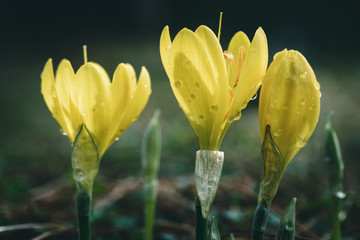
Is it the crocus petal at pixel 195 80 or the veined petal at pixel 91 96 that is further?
the veined petal at pixel 91 96

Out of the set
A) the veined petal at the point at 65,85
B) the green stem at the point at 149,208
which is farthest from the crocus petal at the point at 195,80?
the green stem at the point at 149,208

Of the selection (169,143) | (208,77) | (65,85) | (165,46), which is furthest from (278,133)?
(169,143)

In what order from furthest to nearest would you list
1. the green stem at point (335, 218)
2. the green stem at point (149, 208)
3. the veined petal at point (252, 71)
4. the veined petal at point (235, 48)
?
the green stem at point (149, 208) < the green stem at point (335, 218) < the veined petal at point (235, 48) < the veined petal at point (252, 71)

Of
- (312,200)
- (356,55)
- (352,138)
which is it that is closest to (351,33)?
(356,55)

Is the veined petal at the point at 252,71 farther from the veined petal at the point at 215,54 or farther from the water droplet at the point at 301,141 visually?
the water droplet at the point at 301,141

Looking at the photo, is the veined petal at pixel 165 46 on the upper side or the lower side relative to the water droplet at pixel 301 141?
upper

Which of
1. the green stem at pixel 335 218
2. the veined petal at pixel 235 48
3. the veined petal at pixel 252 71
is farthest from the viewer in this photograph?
the green stem at pixel 335 218

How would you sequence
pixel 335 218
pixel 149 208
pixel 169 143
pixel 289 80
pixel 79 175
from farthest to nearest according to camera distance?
pixel 169 143, pixel 149 208, pixel 335 218, pixel 79 175, pixel 289 80

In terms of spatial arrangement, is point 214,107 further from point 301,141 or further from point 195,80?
point 301,141

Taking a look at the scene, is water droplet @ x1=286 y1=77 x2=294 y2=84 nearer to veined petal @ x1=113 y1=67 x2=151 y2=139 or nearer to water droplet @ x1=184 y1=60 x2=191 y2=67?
water droplet @ x1=184 y1=60 x2=191 y2=67
